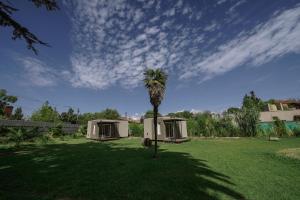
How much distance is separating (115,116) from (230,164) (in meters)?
63.9

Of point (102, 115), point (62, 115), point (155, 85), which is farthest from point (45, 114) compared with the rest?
point (155, 85)

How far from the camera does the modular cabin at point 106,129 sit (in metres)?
35.6

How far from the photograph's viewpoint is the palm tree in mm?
14438

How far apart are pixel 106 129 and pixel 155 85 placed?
Answer: 85.1 ft

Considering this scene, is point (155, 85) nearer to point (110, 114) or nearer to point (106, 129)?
point (106, 129)

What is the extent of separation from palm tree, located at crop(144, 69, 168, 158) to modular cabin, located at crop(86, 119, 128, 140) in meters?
22.3

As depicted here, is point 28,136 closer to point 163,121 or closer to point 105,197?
point 163,121

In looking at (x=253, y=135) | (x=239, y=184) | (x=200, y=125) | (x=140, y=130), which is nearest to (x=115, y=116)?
(x=140, y=130)

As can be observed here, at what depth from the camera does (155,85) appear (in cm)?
1454

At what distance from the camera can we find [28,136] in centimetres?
2836

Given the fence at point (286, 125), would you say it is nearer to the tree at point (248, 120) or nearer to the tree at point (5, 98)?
the tree at point (248, 120)

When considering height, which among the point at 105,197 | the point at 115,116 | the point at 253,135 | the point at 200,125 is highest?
the point at 115,116

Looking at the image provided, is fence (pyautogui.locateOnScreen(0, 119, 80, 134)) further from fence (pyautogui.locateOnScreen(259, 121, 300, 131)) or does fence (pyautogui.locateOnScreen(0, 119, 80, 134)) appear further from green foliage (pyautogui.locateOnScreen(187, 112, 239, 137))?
fence (pyautogui.locateOnScreen(259, 121, 300, 131))

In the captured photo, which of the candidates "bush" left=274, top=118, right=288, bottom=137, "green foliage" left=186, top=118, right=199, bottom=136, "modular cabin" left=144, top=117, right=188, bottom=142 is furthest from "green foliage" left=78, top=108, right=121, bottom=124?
"bush" left=274, top=118, right=288, bottom=137
